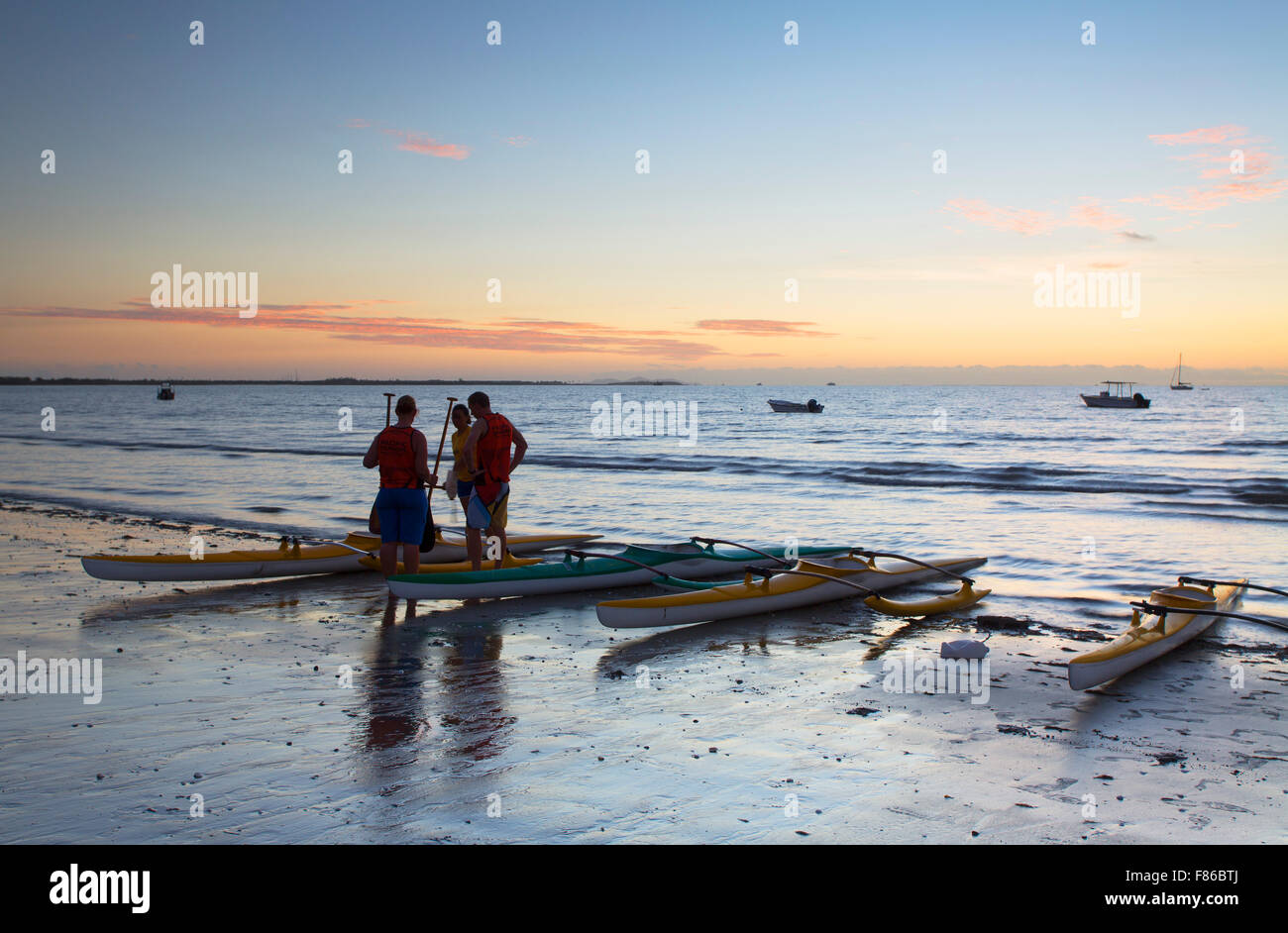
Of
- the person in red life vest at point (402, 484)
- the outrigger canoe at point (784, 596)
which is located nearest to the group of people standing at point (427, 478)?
the person in red life vest at point (402, 484)

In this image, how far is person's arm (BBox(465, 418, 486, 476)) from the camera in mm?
9102

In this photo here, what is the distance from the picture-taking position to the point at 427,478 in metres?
8.80

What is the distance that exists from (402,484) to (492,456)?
1006 millimetres

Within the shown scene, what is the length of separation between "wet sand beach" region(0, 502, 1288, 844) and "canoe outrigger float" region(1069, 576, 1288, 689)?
160 mm

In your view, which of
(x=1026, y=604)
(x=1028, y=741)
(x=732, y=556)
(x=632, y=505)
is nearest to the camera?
(x=1028, y=741)

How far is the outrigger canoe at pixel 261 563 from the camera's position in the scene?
930 cm

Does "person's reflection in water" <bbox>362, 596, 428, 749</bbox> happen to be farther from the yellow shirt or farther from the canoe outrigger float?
the canoe outrigger float

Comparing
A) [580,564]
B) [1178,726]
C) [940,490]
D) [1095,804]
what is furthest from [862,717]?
[940,490]

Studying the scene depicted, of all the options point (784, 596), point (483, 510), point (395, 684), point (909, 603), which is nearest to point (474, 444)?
point (483, 510)

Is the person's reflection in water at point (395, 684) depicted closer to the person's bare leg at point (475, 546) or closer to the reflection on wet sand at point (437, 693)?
the reflection on wet sand at point (437, 693)

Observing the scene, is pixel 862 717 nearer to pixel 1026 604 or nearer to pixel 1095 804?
pixel 1095 804

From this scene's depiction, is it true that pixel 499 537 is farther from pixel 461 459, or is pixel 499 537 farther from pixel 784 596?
pixel 784 596
